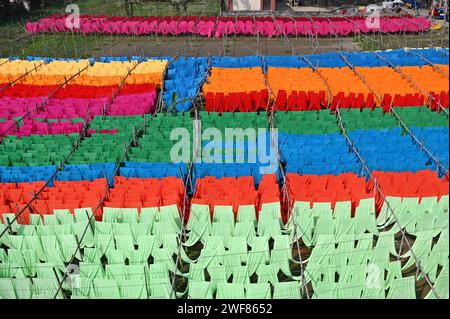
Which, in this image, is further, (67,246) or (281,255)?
(67,246)

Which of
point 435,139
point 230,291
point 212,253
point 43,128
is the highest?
point 435,139

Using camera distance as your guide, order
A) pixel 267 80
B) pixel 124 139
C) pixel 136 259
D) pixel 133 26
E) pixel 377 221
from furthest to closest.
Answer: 1. pixel 133 26
2. pixel 267 80
3. pixel 124 139
4. pixel 377 221
5. pixel 136 259

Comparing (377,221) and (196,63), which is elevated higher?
(196,63)

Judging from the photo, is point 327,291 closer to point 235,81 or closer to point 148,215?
point 148,215

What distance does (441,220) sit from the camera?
44.4 ft

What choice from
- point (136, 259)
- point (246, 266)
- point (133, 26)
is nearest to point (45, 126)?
point (136, 259)

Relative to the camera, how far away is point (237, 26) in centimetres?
4159

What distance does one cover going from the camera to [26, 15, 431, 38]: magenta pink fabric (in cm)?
4097

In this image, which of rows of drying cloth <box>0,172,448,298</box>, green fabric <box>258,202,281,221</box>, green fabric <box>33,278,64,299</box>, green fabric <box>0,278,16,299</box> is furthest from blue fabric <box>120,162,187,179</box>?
green fabric <box>0,278,16,299</box>

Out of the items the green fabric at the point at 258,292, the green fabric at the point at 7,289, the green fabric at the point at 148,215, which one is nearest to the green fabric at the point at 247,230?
the green fabric at the point at 148,215

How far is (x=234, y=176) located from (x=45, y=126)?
9.68m

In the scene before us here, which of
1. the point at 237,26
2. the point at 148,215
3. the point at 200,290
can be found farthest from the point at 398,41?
the point at 200,290

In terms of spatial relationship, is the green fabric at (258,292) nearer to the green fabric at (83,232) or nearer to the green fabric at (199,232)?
the green fabric at (199,232)

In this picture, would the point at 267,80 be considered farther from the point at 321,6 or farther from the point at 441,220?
the point at 321,6
